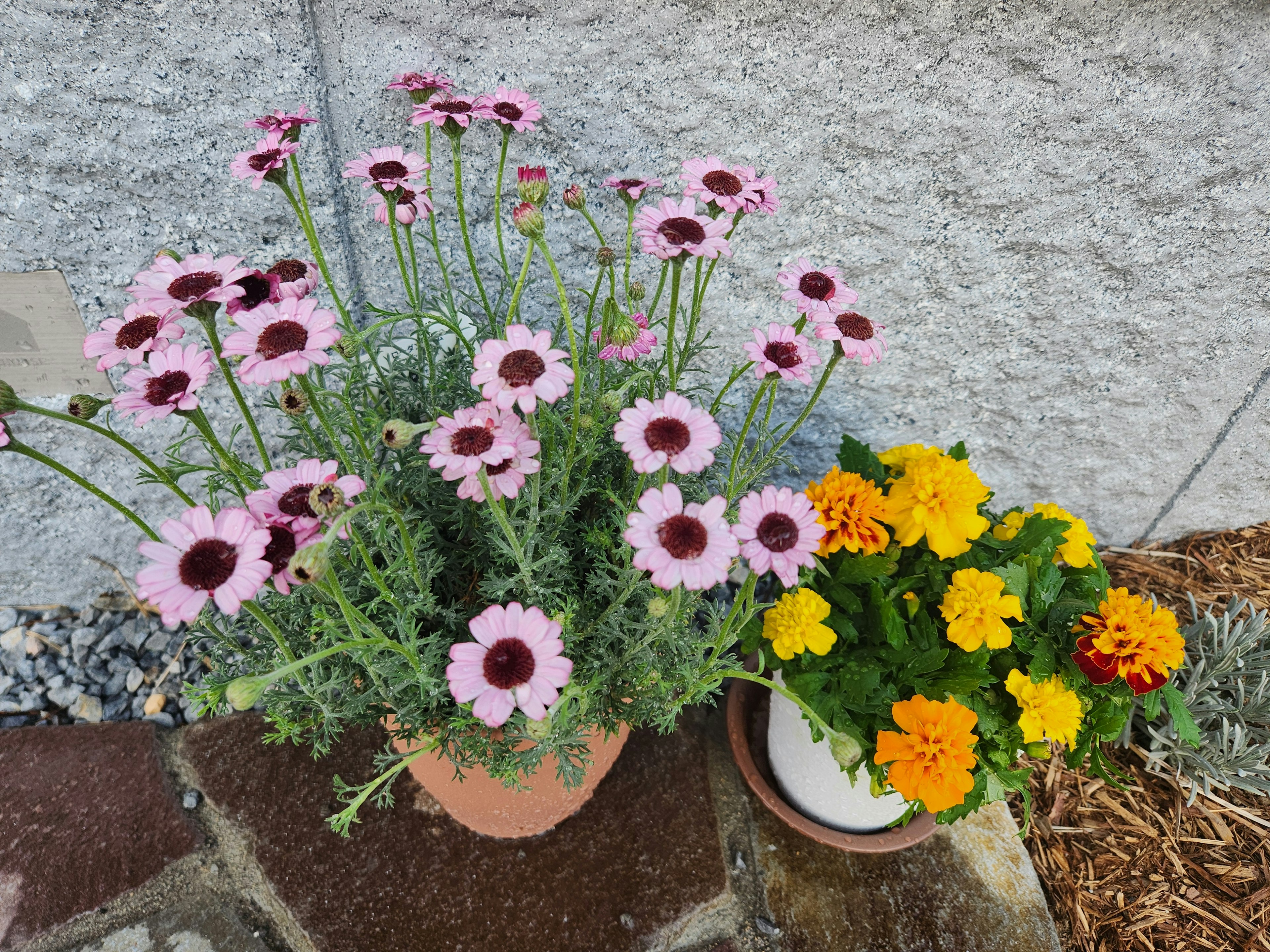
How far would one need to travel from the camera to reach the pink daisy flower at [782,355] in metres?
1.02

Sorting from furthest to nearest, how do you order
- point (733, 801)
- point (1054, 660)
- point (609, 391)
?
point (733, 801), point (1054, 660), point (609, 391)

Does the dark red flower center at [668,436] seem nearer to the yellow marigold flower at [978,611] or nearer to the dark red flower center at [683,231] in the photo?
the dark red flower center at [683,231]

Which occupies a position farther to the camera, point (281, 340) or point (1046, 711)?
point (1046, 711)

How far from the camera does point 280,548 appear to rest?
84 centimetres

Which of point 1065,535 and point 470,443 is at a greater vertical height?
point 470,443

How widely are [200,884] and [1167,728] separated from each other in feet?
6.72

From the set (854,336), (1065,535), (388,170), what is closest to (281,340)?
(388,170)

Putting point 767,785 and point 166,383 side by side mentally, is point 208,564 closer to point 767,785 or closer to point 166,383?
point 166,383

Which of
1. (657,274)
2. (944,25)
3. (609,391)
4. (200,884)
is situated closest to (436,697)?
(609,391)

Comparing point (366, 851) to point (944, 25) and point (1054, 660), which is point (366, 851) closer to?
point (1054, 660)

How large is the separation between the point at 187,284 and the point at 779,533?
75 centimetres

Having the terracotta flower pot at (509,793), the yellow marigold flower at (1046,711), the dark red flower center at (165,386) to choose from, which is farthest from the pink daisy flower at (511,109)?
the yellow marigold flower at (1046,711)

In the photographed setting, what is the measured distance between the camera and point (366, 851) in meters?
1.49

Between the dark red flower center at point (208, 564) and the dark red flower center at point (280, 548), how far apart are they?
4 cm
